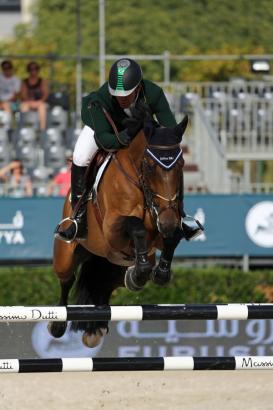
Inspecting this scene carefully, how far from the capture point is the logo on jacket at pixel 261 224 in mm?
14039

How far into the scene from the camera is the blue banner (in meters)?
13.9

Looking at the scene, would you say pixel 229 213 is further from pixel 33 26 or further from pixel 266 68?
pixel 33 26

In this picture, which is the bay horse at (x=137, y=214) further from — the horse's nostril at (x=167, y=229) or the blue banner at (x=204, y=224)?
the blue banner at (x=204, y=224)

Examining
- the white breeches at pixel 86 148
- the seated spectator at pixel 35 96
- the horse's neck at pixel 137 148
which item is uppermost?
the horse's neck at pixel 137 148

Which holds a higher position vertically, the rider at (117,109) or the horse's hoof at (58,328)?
the rider at (117,109)

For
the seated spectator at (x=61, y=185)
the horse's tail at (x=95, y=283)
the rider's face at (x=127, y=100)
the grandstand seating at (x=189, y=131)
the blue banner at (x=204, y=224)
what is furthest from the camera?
the grandstand seating at (x=189, y=131)

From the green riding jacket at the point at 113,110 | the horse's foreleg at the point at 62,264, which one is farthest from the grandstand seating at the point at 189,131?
the green riding jacket at the point at 113,110

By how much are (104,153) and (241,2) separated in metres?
32.5

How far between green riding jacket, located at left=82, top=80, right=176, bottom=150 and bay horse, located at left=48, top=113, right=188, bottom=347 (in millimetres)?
134

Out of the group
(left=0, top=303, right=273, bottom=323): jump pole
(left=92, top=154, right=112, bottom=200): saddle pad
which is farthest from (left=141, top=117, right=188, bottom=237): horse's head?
(left=92, top=154, right=112, bottom=200): saddle pad

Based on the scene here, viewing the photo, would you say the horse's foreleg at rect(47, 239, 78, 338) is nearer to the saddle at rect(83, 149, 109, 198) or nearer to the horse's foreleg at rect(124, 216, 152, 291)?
the saddle at rect(83, 149, 109, 198)

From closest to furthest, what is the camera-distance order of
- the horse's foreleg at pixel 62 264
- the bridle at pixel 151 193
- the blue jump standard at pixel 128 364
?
the blue jump standard at pixel 128 364 → the bridle at pixel 151 193 → the horse's foreleg at pixel 62 264

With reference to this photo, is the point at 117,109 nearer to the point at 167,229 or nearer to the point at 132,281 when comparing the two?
the point at 167,229

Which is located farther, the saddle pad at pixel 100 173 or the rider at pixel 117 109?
the saddle pad at pixel 100 173
